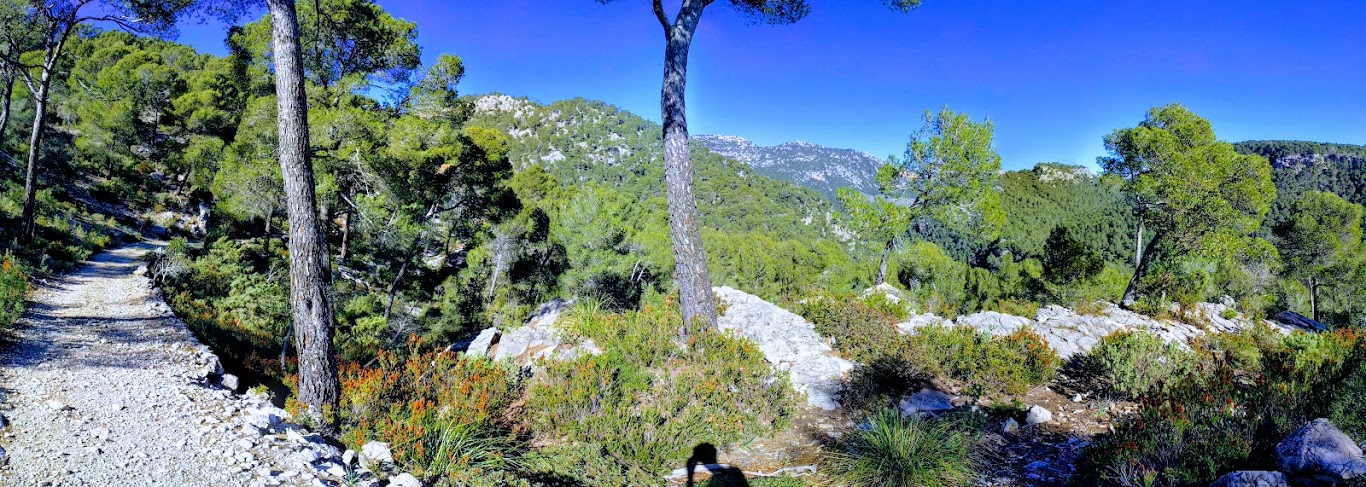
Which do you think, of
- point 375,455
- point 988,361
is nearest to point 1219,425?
point 988,361

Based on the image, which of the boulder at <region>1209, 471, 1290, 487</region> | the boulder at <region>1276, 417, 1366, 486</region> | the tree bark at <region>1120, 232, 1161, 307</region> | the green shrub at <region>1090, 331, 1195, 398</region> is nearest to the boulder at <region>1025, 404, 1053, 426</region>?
the green shrub at <region>1090, 331, 1195, 398</region>

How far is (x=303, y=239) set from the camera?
4.80 meters

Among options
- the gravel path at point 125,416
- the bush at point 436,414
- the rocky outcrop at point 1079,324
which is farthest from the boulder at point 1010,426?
the gravel path at point 125,416

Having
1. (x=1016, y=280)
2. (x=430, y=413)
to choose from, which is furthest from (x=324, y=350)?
(x=1016, y=280)

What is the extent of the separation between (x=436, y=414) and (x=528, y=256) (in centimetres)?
1429

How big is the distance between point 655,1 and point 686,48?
0.76 m

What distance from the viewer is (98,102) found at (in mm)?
24094

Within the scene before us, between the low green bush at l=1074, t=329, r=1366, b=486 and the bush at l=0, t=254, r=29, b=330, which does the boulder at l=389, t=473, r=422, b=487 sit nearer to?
the low green bush at l=1074, t=329, r=1366, b=486

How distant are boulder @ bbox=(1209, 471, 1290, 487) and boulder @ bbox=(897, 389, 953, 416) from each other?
2574 mm

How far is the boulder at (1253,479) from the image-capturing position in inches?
117

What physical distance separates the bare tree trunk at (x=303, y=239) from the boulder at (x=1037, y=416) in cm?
659

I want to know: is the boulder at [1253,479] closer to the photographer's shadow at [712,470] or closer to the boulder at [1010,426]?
the boulder at [1010,426]

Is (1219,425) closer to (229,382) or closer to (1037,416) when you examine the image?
(1037,416)

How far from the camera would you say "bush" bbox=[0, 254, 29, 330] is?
6.03m
